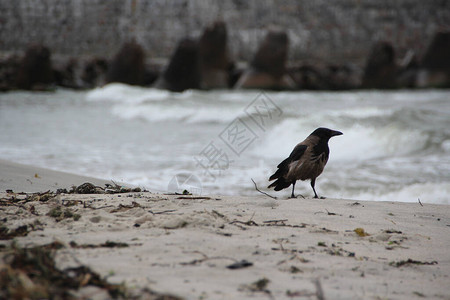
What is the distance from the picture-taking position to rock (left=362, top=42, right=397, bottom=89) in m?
30.1

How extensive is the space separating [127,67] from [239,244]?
24428 mm

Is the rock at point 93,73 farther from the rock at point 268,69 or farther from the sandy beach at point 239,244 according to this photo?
the sandy beach at point 239,244

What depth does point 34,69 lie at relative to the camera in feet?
84.7

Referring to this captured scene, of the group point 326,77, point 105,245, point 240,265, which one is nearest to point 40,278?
point 105,245

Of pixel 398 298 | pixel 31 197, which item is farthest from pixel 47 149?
pixel 398 298

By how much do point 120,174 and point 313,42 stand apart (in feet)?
125

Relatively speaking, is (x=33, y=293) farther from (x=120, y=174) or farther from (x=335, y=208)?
(x=120, y=174)

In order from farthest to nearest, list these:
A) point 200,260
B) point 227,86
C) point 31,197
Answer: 1. point 227,86
2. point 31,197
3. point 200,260

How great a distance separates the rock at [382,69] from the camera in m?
30.1

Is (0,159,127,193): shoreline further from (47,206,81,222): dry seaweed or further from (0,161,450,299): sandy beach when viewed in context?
(47,206,81,222): dry seaweed

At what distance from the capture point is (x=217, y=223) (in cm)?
308

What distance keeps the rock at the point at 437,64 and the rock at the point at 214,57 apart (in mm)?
11587

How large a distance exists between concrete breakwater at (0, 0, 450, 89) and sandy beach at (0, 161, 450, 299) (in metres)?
29.6

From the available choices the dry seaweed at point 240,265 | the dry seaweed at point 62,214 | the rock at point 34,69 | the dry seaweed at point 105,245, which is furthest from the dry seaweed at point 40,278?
the rock at point 34,69
